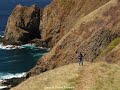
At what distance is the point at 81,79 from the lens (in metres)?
38.8

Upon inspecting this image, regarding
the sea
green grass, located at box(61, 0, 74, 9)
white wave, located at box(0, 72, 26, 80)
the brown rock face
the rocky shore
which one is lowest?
the rocky shore

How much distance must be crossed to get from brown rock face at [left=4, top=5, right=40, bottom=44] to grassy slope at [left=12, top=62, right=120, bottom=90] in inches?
4465

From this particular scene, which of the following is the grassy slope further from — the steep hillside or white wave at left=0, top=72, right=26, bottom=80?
the steep hillside

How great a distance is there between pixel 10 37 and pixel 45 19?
16.7m

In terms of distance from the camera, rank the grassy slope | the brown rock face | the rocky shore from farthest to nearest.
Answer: the brown rock face < the rocky shore < the grassy slope

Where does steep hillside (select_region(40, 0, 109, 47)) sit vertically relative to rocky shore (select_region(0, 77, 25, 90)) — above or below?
above

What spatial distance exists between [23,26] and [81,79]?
123856 millimetres

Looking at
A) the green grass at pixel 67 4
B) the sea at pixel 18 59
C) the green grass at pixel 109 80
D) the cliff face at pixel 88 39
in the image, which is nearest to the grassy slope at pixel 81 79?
the green grass at pixel 109 80

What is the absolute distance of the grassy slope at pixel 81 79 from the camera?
121 feet

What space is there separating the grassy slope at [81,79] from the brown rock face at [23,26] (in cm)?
11342

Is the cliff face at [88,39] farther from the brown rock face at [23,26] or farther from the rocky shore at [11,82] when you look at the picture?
the brown rock face at [23,26]

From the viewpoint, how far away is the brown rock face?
155800 millimetres

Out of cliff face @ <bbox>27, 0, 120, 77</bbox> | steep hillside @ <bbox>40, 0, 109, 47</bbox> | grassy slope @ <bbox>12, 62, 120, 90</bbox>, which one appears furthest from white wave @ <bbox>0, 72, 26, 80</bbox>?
grassy slope @ <bbox>12, 62, 120, 90</bbox>

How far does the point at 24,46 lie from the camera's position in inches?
5965
